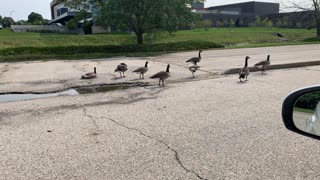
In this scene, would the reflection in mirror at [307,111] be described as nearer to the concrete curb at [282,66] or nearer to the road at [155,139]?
the road at [155,139]

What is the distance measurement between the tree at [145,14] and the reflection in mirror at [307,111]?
27.1 m

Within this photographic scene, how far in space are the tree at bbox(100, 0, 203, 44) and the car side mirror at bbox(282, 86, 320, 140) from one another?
89.1 feet

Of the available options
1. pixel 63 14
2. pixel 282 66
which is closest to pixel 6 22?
pixel 63 14

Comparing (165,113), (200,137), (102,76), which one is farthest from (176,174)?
(102,76)

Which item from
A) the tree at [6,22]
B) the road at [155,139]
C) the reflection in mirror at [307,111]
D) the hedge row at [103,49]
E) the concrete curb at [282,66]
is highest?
the tree at [6,22]

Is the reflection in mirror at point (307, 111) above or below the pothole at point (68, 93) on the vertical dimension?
above

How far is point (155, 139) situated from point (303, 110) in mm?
3754

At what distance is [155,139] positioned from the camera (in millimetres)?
6258

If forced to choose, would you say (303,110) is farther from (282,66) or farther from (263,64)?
(282,66)

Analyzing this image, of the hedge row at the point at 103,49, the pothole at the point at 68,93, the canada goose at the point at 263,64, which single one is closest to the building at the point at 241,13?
the hedge row at the point at 103,49

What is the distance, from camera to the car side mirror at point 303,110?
106 inches

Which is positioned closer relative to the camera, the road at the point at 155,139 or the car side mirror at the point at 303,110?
the car side mirror at the point at 303,110

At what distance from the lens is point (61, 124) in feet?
24.7

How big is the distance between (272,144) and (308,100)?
323 cm
